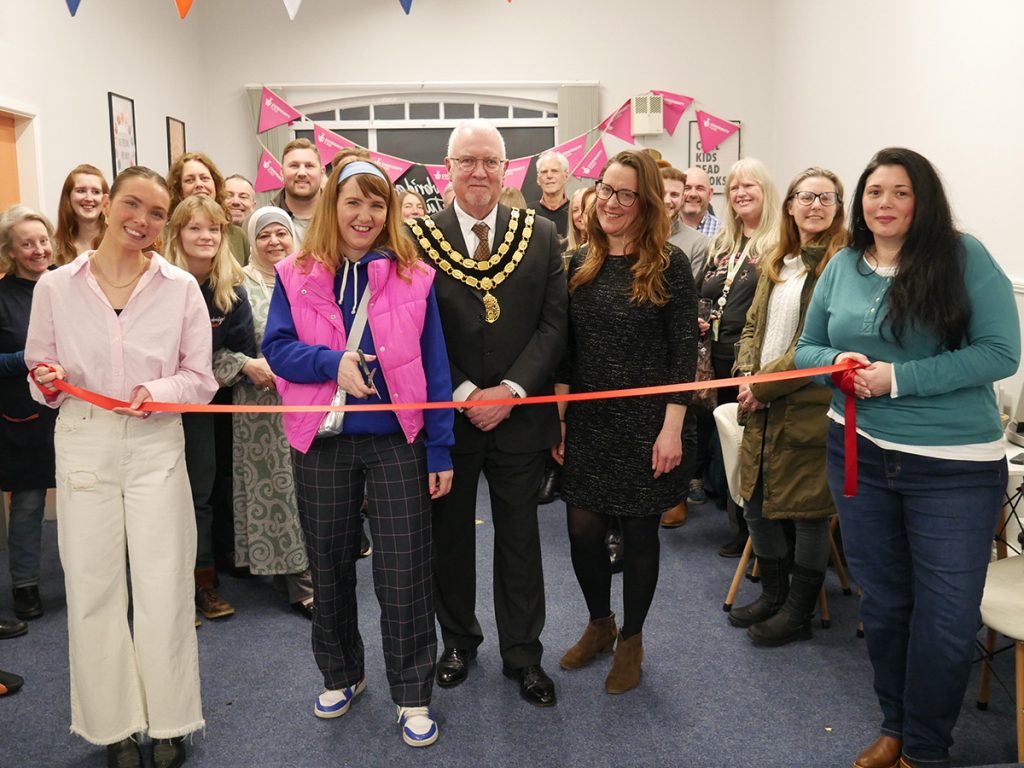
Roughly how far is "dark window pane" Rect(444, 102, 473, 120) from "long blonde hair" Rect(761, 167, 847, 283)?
5655 millimetres

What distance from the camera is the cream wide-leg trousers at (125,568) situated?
7.29 feet

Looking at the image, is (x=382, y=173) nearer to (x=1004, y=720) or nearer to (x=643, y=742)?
(x=643, y=742)

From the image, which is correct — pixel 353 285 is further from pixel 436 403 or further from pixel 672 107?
pixel 672 107

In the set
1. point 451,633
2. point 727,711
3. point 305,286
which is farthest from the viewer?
point 451,633

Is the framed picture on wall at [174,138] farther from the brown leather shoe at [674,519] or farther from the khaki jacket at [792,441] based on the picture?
the khaki jacket at [792,441]

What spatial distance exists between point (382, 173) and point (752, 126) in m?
6.50

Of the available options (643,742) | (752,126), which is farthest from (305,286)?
(752,126)

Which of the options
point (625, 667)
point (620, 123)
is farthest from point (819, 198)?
point (620, 123)

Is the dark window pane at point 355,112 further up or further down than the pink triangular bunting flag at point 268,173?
further up

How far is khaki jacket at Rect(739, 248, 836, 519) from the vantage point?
291 centimetres

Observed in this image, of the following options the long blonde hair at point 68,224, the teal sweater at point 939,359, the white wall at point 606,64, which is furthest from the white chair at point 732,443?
the long blonde hair at point 68,224

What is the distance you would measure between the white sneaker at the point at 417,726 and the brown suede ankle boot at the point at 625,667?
1.92 feet

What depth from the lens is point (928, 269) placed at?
2.02 m

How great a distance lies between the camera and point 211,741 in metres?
2.52
